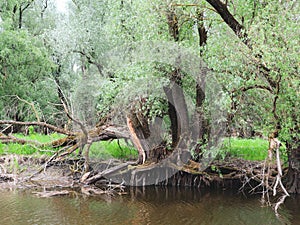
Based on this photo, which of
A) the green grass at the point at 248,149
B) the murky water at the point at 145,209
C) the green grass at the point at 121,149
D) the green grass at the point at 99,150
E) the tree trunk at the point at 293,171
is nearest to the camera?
the murky water at the point at 145,209

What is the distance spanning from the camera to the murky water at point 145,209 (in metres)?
9.39

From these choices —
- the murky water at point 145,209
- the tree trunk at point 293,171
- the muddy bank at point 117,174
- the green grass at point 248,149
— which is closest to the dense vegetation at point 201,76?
the tree trunk at point 293,171

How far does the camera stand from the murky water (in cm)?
939

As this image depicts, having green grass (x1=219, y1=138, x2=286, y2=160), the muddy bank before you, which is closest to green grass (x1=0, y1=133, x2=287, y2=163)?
green grass (x1=219, y1=138, x2=286, y2=160)

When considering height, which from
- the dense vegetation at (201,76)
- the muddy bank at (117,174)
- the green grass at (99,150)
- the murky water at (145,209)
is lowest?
the murky water at (145,209)

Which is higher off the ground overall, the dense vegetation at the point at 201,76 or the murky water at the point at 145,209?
the dense vegetation at the point at 201,76

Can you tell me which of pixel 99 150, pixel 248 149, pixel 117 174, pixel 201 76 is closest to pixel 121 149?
pixel 99 150

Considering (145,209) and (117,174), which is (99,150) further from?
(145,209)

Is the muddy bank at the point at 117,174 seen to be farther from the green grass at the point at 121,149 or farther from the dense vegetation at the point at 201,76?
the dense vegetation at the point at 201,76

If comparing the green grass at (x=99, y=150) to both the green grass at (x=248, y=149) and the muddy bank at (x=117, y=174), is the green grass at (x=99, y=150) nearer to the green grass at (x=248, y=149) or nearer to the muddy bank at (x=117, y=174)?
the muddy bank at (x=117, y=174)

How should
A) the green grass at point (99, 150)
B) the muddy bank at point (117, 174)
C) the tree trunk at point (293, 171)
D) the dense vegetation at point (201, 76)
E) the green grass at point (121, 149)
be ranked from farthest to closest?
the green grass at point (99, 150)
the green grass at point (121, 149)
the muddy bank at point (117, 174)
the tree trunk at point (293, 171)
the dense vegetation at point (201, 76)

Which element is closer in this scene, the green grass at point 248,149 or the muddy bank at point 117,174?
the muddy bank at point 117,174

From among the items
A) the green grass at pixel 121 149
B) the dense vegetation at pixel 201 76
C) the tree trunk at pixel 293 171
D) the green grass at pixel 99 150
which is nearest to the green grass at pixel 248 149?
the green grass at pixel 121 149

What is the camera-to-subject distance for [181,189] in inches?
535
